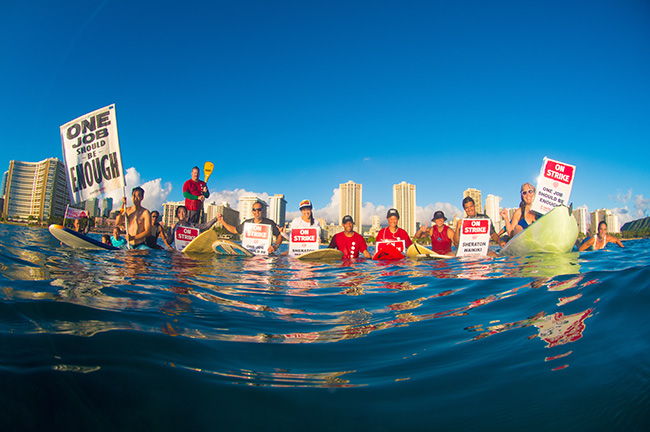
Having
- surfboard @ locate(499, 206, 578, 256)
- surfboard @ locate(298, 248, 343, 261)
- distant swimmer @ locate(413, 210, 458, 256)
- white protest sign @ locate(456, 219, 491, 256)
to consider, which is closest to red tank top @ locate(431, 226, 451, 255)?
distant swimmer @ locate(413, 210, 458, 256)

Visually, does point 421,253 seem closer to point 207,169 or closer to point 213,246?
point 213,246

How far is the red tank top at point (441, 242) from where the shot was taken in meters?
10.0

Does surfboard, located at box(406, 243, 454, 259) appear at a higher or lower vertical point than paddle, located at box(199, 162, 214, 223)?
lower

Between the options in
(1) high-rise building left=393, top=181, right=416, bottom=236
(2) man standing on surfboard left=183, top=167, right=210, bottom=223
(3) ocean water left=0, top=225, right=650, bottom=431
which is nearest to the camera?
(3) ocean water left=0, top=225, right=650, bottom=431

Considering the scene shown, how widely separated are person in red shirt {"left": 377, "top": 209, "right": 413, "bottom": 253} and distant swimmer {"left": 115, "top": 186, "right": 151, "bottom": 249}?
7.34 meters

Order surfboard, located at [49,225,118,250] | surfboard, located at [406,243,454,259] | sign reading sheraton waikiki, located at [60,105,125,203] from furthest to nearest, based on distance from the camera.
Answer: surfboard, located at [406,243,454,259], surfboard, located at [49,225,118,250], sign reading sheraton waikiki, located at [60,105,125,203]

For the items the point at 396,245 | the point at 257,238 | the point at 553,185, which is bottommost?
the point at 396,245

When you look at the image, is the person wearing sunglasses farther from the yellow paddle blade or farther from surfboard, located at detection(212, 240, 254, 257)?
the yellow paddle blade

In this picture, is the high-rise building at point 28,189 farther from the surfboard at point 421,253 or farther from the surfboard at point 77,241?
the surfboard at point 421,253

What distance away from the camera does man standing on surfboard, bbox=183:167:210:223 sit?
11.3 meters

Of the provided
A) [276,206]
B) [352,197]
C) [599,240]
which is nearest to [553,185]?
[599,240]

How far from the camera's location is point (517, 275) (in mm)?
5074

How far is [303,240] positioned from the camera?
35.3ft

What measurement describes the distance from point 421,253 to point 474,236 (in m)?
2.06
